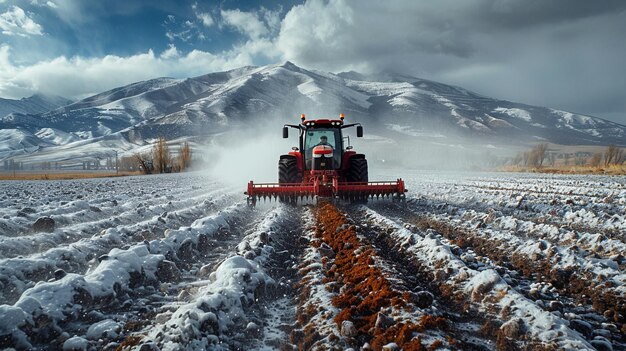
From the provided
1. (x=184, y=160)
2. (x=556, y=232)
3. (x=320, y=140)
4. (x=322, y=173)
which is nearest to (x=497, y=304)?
(x=556, y=232)

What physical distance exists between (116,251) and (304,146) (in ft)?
33.4

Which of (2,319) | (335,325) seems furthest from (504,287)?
(2,319)

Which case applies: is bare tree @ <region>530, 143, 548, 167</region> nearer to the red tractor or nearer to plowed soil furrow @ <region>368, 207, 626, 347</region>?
the red tractor

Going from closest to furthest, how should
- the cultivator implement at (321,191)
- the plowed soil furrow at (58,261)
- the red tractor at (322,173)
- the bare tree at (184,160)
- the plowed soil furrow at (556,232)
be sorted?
the plowed soil furrow at (58,261)
the plowed soil furrow at (556,232)
the cultivator implement at (321,191)
the red tractor at (322,173)
the bare tree at (184,160)

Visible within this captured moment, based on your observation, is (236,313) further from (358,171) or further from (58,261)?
(358,171)

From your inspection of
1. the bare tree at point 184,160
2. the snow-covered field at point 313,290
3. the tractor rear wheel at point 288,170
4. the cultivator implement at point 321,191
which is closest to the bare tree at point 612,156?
the cultivator implement at point 321,191

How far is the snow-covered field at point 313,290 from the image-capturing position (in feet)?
10.9

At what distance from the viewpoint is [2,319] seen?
127 inches

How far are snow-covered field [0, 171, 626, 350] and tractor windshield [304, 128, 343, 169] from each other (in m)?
6.91

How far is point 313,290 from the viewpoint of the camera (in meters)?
4.50

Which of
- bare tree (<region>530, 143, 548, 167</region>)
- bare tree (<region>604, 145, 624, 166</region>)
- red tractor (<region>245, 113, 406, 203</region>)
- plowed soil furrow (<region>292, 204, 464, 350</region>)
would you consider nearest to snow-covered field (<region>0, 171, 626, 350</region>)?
plowed soil furrow (<region>292, 204, 464, 350</region>)

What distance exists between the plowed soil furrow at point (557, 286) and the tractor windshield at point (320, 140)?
8.23m

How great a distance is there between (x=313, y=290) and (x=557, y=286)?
2813 mm

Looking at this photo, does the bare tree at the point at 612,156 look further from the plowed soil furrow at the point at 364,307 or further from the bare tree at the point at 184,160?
the bare tree at the point at 184,160
